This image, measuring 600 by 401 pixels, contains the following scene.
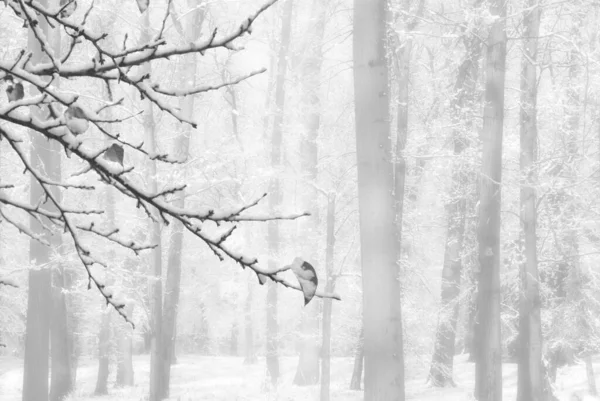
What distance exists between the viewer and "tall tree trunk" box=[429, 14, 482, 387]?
16641 mm

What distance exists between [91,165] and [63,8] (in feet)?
1.44

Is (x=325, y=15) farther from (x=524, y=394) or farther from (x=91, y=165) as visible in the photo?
(x=91, y=165)

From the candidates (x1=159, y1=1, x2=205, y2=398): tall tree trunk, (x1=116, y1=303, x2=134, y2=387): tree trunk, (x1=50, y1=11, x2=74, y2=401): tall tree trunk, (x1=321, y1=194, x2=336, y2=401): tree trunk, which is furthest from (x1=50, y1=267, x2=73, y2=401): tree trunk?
(x1=116, y1=303, x2=134, y2=387): tree trunk

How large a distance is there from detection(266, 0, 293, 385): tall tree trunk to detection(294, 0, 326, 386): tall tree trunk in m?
0.74

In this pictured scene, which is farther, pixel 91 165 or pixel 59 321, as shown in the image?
pixel 59 321

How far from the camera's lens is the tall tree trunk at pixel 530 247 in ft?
45.0

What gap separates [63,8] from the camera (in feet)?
6.30

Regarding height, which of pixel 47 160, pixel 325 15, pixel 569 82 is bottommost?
pixel 47 160

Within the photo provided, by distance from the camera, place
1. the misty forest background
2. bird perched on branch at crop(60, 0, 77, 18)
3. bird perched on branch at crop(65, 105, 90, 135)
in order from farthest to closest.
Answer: the misty forest background → bird perched on branch at crop(60, 0, 77, 18) → bird perched on branch at crop(65, 105, 90, 135)

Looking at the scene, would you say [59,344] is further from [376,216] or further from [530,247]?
[376,216]

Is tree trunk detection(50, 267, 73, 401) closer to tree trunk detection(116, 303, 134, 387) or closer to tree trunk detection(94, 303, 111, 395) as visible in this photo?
tree trunk detection(94, 303, 111, 395)

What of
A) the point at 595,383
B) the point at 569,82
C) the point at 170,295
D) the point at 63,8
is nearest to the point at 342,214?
the point at 170,295

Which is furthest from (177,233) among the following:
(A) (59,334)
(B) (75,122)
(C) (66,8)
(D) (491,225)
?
(B) (75,122)

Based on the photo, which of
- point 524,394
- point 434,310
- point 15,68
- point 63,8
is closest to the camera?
point 15,68
